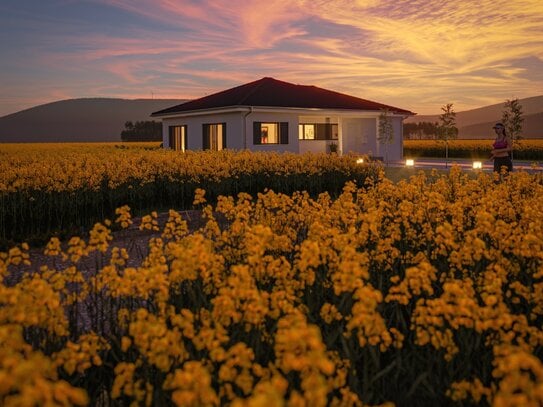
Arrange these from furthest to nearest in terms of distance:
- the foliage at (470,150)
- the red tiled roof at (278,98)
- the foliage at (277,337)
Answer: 1. the foliage at (470,150)
2. the red tiled roof at (278,98)
3. the foliage at (277,337)

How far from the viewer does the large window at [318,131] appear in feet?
115

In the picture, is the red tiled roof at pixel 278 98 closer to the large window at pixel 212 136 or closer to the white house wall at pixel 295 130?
the white house wall at pixel 295 130

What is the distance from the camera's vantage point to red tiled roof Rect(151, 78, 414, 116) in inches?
1286

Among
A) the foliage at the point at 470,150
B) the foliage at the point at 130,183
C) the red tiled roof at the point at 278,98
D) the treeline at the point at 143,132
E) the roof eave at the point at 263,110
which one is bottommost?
the foliage at the point at 130,183

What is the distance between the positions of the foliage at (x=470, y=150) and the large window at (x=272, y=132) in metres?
17.1

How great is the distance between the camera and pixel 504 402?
2287mm

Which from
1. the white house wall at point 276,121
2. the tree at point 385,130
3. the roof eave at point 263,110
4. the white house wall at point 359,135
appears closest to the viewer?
the roof eave at point 263,110

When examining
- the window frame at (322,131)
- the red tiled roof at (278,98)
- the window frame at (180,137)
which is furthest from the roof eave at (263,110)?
the window frame at (322,131)

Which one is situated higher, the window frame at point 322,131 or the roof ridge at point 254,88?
the roof ridge at point 254,88

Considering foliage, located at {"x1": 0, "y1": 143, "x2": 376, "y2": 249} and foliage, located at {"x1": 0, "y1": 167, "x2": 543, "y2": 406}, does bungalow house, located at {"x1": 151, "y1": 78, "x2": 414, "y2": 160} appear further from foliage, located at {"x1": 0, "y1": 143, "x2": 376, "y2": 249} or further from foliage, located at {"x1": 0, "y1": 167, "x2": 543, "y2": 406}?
foliage, located at {"x1": 0, "y1": 167, "x2": 543, "y2": 406}

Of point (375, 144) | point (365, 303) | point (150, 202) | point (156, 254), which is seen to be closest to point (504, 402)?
point (365, 303)

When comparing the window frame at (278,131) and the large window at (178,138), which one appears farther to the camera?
the large window at (178,138)

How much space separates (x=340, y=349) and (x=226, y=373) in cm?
199

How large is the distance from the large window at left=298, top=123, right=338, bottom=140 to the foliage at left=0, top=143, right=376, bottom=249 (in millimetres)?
14623
